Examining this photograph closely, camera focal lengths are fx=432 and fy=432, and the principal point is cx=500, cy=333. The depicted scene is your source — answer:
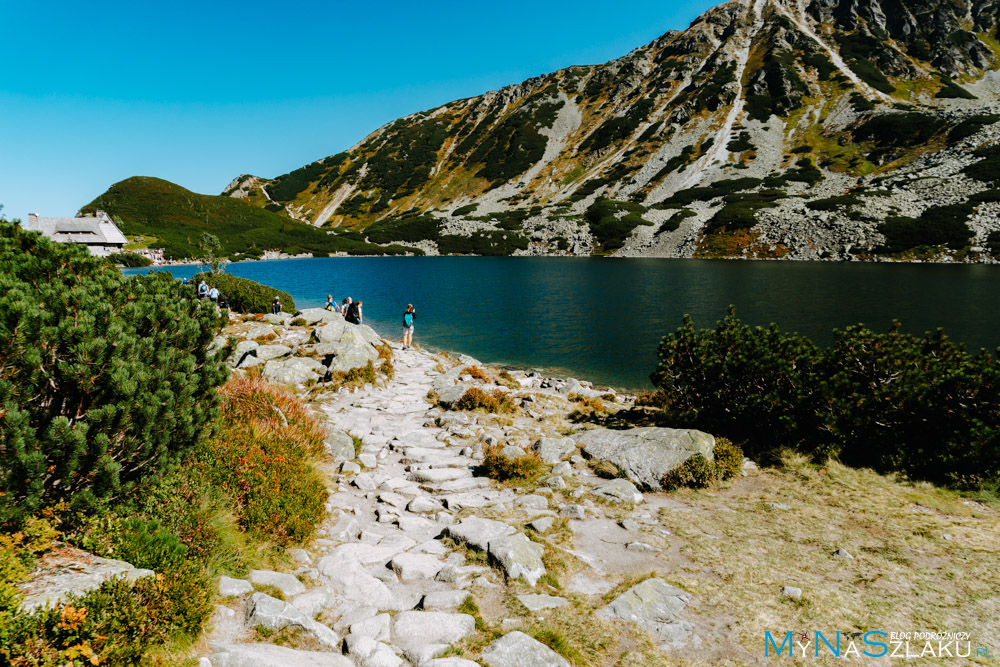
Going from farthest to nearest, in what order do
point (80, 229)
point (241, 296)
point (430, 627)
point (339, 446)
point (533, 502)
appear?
point (80, 229) < point (241, 296) < point (339, 446) < point (533, 502) < point (430, 627)

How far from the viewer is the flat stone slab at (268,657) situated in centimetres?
389

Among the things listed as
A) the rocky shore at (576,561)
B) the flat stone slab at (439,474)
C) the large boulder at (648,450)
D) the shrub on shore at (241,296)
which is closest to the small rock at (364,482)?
the rocky shore at (576,561)

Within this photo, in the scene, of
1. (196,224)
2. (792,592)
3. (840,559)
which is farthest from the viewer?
(196,224)

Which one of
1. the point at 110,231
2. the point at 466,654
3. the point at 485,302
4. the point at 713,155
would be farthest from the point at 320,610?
the point at 713,155

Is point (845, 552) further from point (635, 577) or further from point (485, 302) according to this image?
point (485, 302)

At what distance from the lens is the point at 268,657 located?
4.00 meters

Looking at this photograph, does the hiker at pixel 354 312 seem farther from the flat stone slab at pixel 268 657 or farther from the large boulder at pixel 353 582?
the flat stone slab at pixel 268 657

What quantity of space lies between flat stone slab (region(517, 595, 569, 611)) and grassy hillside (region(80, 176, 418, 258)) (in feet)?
498

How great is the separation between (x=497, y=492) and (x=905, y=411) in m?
10.2

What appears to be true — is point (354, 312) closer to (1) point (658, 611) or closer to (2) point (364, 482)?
(2) point (364, 482)

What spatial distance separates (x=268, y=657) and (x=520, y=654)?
2477 millimetres

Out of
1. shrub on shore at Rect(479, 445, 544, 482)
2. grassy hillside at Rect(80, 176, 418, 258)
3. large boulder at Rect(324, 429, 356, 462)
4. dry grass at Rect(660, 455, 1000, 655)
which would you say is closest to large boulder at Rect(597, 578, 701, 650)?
dry grass at Rect(660, 455, 1000, 655)

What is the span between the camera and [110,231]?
116000 millimetres

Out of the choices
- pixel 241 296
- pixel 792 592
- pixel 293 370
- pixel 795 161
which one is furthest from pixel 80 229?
pixel 795 161
